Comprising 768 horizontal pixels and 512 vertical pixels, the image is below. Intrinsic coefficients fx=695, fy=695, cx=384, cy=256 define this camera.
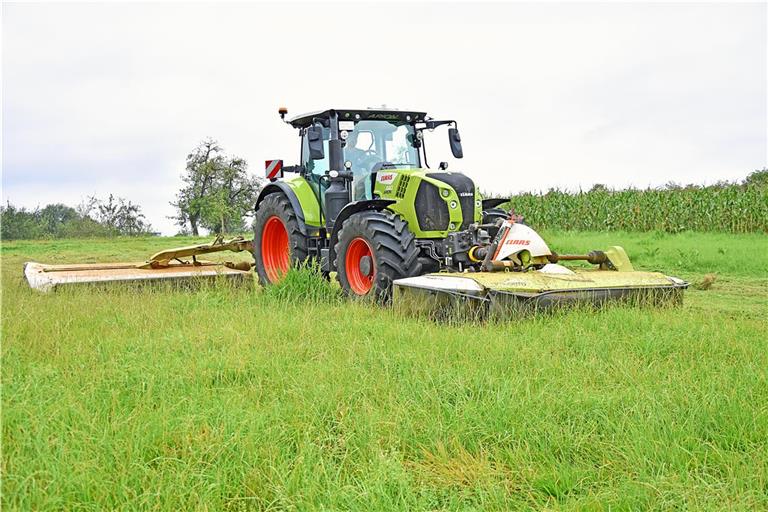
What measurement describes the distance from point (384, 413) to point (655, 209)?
60.6ft

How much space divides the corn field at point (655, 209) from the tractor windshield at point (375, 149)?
540 inches

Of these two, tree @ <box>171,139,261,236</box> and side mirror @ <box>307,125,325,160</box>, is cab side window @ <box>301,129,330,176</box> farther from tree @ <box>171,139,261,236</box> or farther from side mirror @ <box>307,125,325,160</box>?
tree @ <box>171,139,261,236</box>

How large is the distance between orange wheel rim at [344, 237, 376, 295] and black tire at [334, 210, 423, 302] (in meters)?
0.17

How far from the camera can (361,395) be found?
12.8 ft

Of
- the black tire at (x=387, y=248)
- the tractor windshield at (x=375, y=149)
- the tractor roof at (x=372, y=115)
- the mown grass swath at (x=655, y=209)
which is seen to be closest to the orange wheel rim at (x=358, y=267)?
the black tire at (x=387, y=248)

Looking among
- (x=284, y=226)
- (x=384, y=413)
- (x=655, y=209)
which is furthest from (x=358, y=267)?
(x=655, y=209)

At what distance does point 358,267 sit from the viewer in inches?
300

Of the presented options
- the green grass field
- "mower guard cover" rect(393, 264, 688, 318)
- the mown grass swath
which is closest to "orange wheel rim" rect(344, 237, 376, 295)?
"mower guard cover" rect(393, 264, 688, 318)

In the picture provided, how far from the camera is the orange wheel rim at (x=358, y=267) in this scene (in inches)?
289

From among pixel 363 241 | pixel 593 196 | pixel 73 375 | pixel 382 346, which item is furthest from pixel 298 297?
pixel 593 196

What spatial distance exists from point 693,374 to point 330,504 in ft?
8.40

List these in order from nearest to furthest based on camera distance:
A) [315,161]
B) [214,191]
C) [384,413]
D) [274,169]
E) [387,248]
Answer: [384,413] → [387,248] → [315,161] → [274,169] → [214,191]

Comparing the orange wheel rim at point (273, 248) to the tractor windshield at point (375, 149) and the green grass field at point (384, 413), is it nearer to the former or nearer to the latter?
the tractor windshield at point (375, 149)

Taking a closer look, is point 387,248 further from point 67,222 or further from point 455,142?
point 67,222
